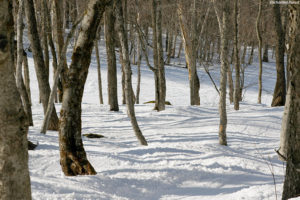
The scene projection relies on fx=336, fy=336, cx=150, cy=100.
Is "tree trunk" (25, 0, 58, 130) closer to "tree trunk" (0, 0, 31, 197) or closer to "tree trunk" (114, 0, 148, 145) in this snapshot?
"tree trunk" (114, 0, 148, 145)

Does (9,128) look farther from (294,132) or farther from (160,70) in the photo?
(160,70)

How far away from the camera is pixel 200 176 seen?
579 cm

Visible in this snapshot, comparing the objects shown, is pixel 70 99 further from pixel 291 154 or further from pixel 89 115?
pixel 89 115

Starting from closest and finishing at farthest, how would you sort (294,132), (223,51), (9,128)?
1. (9,128)
2. (294,132)
3. (223,51)

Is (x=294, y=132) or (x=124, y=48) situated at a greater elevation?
(x=124, y=48)

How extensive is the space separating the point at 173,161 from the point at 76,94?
2.38 metres

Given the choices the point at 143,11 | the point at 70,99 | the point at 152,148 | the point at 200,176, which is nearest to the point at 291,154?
the point at 200,176

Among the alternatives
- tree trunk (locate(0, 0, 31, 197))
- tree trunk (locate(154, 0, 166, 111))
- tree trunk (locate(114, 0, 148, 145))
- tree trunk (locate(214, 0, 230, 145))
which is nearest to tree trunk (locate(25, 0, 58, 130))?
tree trunk (locate(114, 0, 148, 145))

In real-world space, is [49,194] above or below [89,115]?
above

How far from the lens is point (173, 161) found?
6.27m

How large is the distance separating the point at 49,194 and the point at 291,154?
2781 mm

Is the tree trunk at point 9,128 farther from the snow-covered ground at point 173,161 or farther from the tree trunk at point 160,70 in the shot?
the tree trunk at point 160,70

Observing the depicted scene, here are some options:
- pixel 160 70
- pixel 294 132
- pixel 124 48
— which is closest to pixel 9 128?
pixel 294 132

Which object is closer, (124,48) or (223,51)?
(124,48)
